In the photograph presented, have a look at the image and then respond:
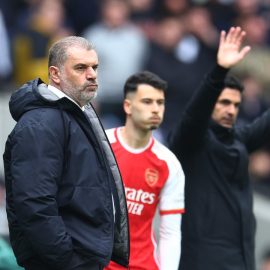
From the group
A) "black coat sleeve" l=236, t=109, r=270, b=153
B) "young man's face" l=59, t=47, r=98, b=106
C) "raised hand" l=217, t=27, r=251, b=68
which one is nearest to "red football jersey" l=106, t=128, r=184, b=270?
"raised hand" l=217, t=27, r=251, b=68

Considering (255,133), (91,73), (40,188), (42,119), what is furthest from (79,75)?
(255,133)

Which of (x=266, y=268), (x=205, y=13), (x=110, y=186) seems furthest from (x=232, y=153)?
(x=205, y=13)

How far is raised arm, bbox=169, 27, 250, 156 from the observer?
6805mm

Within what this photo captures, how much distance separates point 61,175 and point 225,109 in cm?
221

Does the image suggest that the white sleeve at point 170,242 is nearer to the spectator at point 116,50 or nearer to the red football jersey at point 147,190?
the red football jersey at point 147,190

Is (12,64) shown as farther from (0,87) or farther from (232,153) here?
(232,153)

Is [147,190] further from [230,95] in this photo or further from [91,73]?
[91,73]

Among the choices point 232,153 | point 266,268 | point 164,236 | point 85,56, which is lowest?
point 266,268

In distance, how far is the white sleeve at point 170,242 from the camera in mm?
6559

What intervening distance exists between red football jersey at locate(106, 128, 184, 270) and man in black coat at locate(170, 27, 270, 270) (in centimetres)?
38

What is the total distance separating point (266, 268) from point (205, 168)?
373cm

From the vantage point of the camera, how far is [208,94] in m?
6.81

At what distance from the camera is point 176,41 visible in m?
12.5

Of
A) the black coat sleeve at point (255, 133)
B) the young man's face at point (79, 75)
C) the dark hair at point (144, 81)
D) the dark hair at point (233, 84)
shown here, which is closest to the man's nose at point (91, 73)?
the young man's face at point (79, 75)
